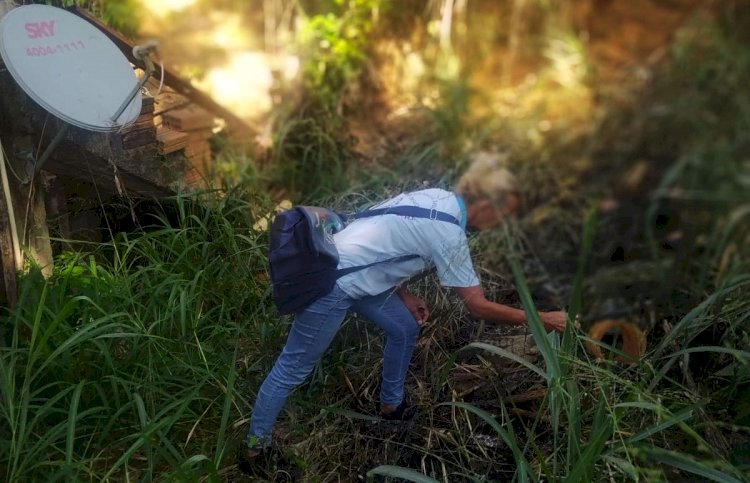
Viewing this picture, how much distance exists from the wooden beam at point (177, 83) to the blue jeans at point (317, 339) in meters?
2.07

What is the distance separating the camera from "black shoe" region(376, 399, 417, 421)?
3320 millimetres

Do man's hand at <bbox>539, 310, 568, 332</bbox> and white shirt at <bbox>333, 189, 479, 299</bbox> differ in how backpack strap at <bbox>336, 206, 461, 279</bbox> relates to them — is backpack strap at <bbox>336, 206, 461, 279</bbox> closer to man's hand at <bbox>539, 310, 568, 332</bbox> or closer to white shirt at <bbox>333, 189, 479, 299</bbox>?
white shirt at <bbox>333, 189, 479, 299</bbox>

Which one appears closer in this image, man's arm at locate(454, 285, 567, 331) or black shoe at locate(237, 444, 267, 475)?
man's arm at locate(454, 285, 567, 331)

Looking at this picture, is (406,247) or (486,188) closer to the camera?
(406,247)

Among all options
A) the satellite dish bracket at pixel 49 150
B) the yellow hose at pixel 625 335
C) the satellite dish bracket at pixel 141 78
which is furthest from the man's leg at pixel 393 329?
the satellite dish bracket at pixel 49 150

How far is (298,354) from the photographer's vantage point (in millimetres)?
2996

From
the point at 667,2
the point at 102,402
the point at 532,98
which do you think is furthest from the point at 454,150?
the point at 102,402

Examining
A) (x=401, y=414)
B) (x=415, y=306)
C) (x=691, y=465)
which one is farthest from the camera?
(x=401, y=414)

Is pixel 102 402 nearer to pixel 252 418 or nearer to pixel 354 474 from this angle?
pixel 252 418

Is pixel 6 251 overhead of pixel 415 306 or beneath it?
overhead

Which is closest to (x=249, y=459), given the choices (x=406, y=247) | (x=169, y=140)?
(x=406, y=247)

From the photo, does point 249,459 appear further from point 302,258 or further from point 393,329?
point 302,258

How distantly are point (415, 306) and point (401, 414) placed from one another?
0.50m

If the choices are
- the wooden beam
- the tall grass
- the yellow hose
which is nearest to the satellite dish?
the wooden beam
